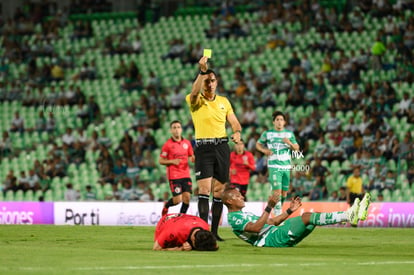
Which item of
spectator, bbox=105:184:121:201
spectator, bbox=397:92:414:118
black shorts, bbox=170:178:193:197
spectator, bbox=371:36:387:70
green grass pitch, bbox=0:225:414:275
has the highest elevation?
spectator, bbox=371:36:387:70

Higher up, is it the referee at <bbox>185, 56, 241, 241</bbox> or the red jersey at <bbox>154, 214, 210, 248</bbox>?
the referee at <bbox>185, 56, 241, 241</bbox>

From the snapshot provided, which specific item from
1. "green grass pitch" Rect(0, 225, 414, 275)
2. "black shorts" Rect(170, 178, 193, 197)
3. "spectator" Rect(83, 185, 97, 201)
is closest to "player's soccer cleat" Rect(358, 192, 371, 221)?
"green grass pitch" Rect(0, 225, 414, 275)

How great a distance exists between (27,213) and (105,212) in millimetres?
2265

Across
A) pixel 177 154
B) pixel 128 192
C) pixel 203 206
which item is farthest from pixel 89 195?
pixel 203 206

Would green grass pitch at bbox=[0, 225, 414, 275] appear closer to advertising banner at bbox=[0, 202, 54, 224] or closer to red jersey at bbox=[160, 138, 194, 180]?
red jersey at bbox=[160, 138, 194, 180]

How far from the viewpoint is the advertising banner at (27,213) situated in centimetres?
2550

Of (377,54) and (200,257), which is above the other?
(377,54)

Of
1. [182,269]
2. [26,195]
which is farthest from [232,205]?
[26,195]

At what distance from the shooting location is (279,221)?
45.3ft

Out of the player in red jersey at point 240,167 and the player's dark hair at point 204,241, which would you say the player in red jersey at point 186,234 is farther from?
the player in red jersey at point 240,167

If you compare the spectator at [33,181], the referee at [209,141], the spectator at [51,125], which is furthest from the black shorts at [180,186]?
the spectator at [51,125]

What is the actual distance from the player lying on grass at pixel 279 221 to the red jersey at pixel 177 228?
3.83 feet

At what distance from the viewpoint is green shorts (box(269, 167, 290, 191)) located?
19.0 metres

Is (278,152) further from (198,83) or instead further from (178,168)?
(198,83)
